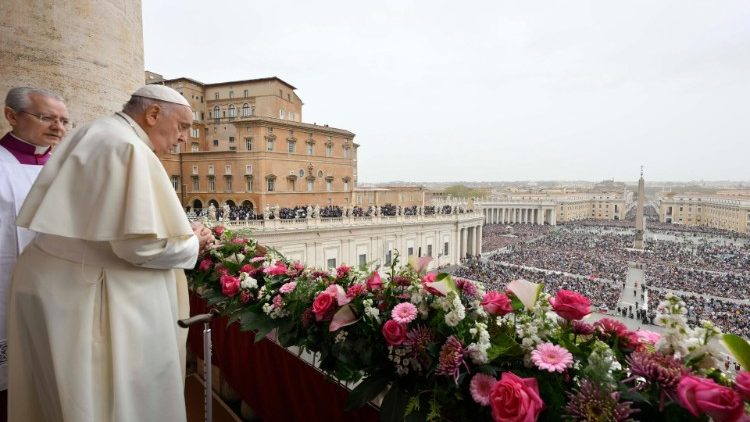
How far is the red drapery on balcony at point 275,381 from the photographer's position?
2414mm

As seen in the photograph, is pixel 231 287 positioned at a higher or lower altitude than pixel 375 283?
lower

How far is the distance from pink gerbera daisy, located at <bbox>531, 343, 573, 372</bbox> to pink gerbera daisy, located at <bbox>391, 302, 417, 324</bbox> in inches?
21.8

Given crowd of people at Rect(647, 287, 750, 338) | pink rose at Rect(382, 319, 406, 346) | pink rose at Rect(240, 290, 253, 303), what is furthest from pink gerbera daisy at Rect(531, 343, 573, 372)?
crowd of people at Rect(647, 287, 750, 338)

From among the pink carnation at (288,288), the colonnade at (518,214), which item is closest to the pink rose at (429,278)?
the pink carnation at (288,288)

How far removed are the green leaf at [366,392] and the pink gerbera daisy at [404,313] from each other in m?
0.33

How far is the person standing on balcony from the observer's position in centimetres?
284

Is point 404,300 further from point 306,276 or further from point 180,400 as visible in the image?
point 180,400

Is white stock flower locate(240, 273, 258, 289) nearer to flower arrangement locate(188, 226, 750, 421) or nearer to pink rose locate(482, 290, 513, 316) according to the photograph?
flower arrangement locate(188, 226, 750, 421)

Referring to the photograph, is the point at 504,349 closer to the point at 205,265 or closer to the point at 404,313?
the point at 404,313

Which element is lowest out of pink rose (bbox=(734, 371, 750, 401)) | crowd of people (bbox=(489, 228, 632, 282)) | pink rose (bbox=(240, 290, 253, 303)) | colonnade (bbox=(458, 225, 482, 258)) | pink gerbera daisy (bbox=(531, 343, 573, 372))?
crowd of people (bbox=(489, 228, 632, 282))

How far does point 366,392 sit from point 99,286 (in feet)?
4.63

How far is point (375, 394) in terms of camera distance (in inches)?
74.5

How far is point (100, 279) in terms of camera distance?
1950 mm

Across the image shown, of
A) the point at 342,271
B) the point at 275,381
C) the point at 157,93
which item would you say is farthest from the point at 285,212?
the point at 157,93
